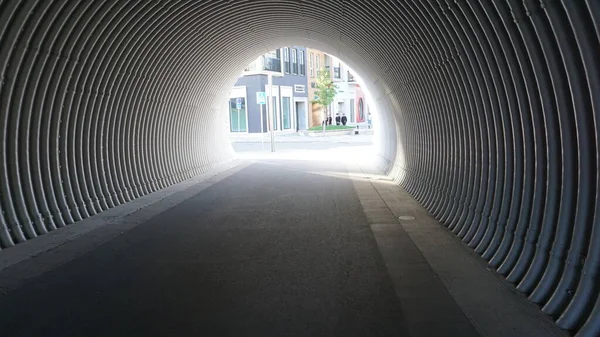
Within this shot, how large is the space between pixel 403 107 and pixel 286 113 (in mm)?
33890

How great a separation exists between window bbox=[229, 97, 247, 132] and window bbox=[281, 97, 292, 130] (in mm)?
4215

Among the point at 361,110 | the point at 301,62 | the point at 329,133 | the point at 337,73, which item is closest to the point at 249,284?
the point at 329,133

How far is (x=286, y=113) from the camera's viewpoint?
155ft

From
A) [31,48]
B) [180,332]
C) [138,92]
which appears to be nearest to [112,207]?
[138,92]

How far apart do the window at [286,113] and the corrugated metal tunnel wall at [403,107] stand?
2897cm

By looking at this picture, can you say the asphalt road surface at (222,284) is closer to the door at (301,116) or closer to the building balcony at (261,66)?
the building balcony at (261,66)

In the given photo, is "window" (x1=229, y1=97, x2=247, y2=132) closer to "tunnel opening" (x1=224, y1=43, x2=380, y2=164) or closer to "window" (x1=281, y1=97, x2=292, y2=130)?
"tunnel opening" (x1=224, y1=43, x2=380, y2=164)

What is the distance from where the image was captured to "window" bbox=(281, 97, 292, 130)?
4621cm

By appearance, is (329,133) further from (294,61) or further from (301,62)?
(301,62)

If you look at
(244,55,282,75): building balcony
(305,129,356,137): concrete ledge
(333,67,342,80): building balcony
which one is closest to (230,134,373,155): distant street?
(305,129,356,137): concrete ledge

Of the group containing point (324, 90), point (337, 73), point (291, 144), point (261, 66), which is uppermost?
point (337, 73)

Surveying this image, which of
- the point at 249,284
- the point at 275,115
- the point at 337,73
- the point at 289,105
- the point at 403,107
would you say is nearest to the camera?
the point at 249,284

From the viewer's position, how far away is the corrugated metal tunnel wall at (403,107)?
4969 millimetres

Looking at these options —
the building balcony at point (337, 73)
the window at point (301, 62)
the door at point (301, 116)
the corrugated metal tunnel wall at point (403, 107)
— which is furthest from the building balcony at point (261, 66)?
the corrugated metal tunnel wall at point (403, 107)
